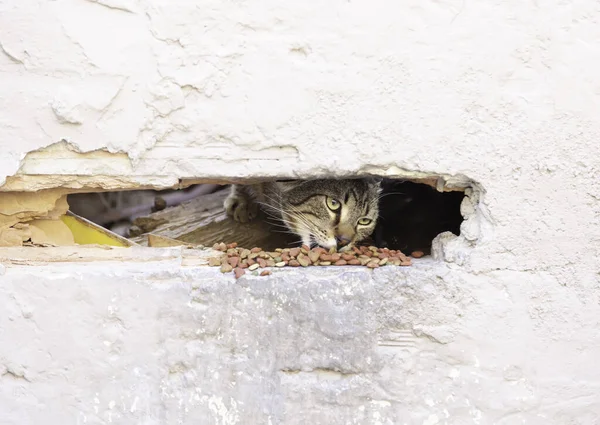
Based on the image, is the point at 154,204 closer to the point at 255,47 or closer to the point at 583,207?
the point at 255,47

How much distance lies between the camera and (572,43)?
73.1 inches

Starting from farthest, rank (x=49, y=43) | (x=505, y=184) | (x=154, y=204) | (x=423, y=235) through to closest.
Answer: (x=154, y=204) → (x=423, y=235) → (x=505, y=184) → (x=49, y=43)

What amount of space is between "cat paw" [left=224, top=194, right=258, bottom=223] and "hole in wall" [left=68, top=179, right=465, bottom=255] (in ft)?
0.11

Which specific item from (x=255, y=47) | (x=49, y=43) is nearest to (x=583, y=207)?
(x=255, y=47)

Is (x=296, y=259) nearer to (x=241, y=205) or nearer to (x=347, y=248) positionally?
(x=347, y=248)

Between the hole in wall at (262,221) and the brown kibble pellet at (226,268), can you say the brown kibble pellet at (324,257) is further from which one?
the hole in wall at (262,221)

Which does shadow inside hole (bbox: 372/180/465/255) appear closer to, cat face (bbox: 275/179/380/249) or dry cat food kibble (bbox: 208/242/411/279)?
cat face (bbox: 275/179/380/249)

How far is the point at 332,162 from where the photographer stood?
192 centimetres

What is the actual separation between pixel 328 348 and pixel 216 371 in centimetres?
37

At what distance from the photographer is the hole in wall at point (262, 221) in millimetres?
3057

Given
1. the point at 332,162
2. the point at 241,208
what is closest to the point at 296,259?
the point at 332,162

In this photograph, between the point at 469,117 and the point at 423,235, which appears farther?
the point at 423,235

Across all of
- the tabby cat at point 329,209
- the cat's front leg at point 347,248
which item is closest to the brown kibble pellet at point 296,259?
the cat's front leg at point 347,248

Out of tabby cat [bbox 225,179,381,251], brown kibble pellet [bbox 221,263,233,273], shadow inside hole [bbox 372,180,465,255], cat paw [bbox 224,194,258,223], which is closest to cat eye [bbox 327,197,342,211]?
tabby cat [bbox 225,179,381,251]
